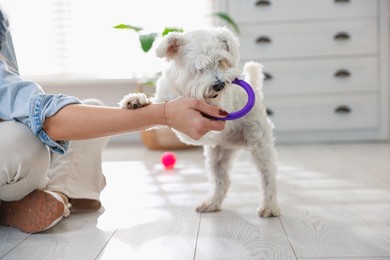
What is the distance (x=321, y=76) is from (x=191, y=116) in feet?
8.64

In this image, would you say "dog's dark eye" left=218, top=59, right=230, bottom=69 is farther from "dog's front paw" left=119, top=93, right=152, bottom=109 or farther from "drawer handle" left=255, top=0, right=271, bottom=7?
"drawer handle" left=255, top=0, right=271, bottom=7

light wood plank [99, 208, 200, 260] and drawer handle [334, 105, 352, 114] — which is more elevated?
light wood plank [99, 208, 200, 260]

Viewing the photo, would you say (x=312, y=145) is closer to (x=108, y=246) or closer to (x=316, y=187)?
(x=316, y=187)

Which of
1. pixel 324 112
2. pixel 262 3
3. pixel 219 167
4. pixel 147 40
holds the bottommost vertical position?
pixel 324 112

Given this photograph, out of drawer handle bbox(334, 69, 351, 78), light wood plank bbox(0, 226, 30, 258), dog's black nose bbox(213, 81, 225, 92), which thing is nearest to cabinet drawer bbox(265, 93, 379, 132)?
drawer handle bbox(334, 69, 351, 78)

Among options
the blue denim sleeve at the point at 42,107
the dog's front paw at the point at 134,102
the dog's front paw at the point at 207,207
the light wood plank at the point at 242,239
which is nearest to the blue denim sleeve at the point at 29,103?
the blue denim sleeve at the point at 42,107

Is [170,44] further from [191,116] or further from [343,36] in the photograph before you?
[343,36]

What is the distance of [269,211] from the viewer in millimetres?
1694

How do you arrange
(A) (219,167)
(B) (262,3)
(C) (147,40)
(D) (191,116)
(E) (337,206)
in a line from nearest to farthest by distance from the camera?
(D) (191,116) → (E) (337,206) → (A) (219,167) → (C) (147,40) → (B) (262,3)

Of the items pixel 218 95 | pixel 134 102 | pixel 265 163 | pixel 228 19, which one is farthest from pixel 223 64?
pixel 228 19

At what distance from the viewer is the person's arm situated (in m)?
1.25

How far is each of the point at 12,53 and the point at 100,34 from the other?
2594mm

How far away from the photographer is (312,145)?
11.9 ft

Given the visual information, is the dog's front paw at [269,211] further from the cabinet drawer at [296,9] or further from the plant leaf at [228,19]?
the cabinet drawer at [296,9]
